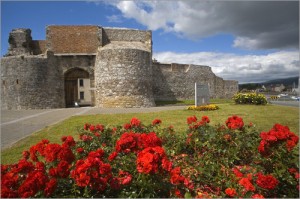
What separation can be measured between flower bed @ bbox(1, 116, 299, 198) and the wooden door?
2076cm

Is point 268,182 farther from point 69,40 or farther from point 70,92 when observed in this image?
point 69,40

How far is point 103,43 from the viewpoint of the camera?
25312mm

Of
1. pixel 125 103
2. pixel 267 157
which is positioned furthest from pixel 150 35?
pixel 267 157

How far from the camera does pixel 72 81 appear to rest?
24.8 metres

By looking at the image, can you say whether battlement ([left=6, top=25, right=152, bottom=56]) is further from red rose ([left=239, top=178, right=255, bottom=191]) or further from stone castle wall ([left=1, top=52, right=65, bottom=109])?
red rose ([left=239, top=178, right=255, bottom=191])

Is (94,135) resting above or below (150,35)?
below

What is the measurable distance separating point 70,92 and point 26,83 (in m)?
4.39

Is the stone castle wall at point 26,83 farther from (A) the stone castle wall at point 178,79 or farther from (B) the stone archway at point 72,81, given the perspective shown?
(A) the stone castle wall at point 178,79

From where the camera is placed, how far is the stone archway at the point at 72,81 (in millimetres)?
24375

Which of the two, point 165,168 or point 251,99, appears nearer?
point 165,168

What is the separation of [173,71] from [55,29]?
46.4 feet

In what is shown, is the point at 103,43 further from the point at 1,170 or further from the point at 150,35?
the point at 1,170

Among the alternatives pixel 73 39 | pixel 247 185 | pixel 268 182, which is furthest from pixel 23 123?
pixel 73 39

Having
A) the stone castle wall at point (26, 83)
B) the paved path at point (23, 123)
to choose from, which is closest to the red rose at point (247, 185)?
the paved path at point (23, 123)
